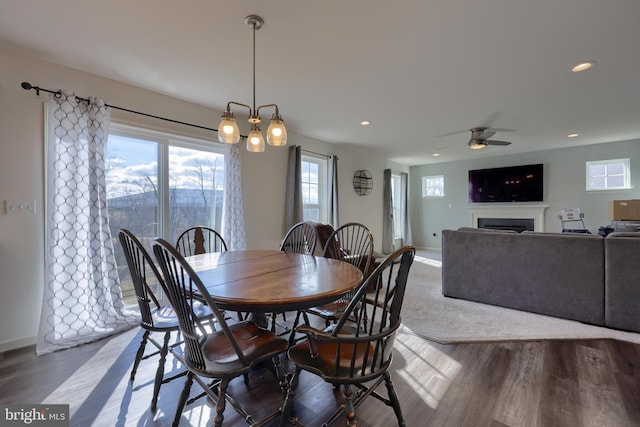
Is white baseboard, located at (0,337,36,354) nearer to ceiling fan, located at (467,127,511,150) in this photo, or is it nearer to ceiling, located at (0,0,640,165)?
ceiling, located at (0,0,640,165)

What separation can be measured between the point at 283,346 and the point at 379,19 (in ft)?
6.87

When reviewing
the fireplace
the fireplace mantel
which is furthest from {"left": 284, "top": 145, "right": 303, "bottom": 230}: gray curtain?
the fireplace

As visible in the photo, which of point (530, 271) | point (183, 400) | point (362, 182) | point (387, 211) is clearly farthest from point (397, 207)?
point (183, 400)

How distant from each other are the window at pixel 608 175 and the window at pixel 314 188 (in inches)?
211

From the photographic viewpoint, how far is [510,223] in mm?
6652

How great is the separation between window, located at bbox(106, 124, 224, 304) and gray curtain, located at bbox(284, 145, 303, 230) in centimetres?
105

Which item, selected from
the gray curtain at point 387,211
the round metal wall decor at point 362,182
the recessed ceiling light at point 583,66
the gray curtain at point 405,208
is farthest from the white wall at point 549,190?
the recessed ceiling light at point 583,66

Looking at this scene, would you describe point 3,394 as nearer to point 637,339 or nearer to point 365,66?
point 365,66

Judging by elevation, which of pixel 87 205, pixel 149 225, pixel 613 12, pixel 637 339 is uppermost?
pixel 613 12

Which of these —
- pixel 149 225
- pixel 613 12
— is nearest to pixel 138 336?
pixel 149 225

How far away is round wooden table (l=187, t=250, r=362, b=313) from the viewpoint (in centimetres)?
125

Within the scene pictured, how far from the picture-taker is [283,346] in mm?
1407

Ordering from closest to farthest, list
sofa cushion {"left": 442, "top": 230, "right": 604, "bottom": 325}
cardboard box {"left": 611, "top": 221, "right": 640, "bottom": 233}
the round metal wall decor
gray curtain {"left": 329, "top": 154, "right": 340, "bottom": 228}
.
Result: sofa cushion {"left": 442, "top": 230, "right": 604, "bottom": 325} < cardboard box {"left": 611, "top": 221, "right": 640, "bottom": 233} < gray curtain {"left": 329, "top": 154, "right": 340, "bottom": 228} < the round metal wall decor

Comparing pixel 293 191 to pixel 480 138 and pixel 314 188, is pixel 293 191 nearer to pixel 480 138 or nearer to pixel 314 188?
pixel 314 188
